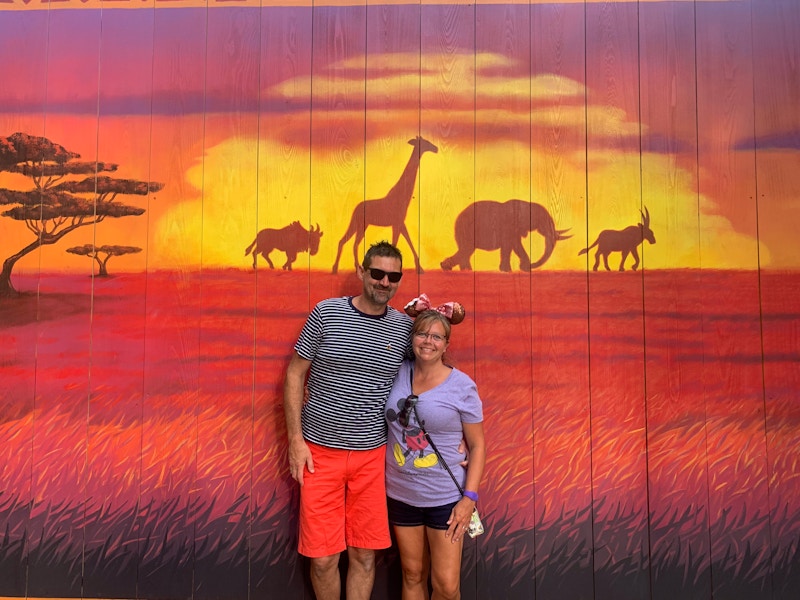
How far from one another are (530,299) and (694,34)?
1453mm

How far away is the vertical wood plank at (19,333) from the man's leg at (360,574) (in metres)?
1.52

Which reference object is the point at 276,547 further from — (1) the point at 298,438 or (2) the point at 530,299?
(2) the point at 530,299

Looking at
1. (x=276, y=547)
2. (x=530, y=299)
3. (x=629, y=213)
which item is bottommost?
(x=276, y=547)

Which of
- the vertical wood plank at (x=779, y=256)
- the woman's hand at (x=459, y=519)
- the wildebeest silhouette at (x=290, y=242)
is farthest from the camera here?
the wildebeest silhouette at (x=290, y=242)

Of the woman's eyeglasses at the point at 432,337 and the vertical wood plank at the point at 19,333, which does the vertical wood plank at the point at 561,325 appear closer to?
the woman's eyeglasses at the point at 432,337

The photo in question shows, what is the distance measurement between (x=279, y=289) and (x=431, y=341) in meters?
0.86

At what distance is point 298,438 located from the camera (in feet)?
6.93

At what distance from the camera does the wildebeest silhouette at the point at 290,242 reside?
2.47 meters

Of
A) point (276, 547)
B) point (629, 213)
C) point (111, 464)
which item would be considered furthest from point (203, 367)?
point (629, 213)

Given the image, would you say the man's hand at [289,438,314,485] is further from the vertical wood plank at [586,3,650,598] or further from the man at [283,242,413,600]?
the vertical wood plank at [586,3,650,598]

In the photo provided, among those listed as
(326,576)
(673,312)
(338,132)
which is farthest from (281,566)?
(673,312)

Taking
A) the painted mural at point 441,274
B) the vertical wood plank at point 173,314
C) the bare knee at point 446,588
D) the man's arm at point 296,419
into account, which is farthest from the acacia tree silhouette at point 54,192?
the bare knee at point 446,588

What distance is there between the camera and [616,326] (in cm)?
243

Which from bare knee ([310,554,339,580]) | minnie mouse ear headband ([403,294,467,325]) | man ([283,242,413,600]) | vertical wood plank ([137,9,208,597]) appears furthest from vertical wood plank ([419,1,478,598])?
vertical wood plank ([137,9,208,597])
